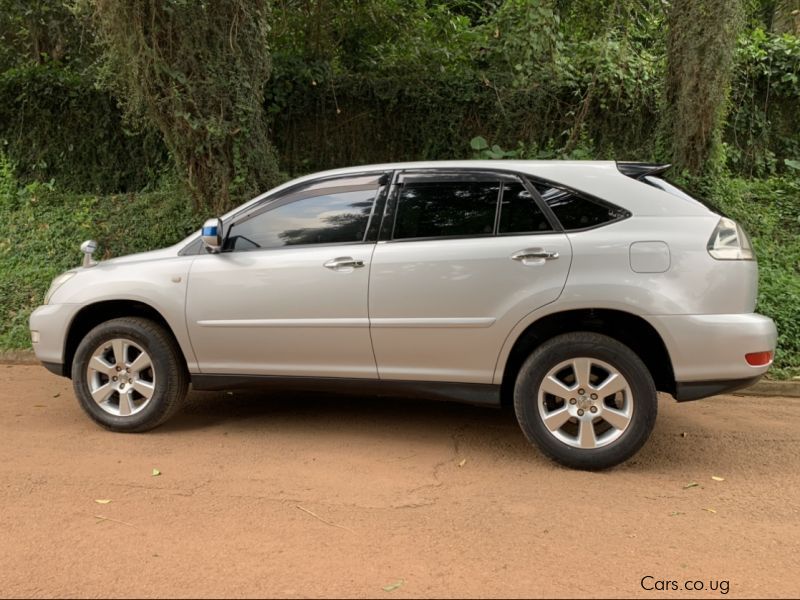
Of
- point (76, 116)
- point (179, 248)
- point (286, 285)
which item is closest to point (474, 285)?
point (286, 285)

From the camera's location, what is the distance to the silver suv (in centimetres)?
381

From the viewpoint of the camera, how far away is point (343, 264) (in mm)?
4258

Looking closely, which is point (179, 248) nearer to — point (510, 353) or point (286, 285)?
point (286, 285)

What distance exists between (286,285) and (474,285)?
118 centimetres

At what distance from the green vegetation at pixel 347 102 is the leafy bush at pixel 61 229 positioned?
1.2 inches

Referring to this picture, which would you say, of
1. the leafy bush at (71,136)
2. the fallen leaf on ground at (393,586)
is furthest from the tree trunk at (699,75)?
the leafy bush at (71,136)

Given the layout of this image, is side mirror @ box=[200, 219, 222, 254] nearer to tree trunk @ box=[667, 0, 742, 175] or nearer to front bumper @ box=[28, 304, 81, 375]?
front bumper @ box=[28, 304, 81, 375]

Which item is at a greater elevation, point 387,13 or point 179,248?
point 387,13

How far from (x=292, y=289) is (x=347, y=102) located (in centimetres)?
650

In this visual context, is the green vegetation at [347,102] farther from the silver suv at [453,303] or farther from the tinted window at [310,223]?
the tinted window at [310,223]

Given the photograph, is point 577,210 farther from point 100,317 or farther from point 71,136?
point 71,136

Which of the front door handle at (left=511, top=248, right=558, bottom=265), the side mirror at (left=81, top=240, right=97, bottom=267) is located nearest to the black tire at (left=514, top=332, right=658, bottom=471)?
the front door handle at (left=511, top=248, right=558, bottom=265)

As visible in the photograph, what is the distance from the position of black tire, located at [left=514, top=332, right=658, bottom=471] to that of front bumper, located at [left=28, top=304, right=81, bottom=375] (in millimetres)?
3053

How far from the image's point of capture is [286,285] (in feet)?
14.3
